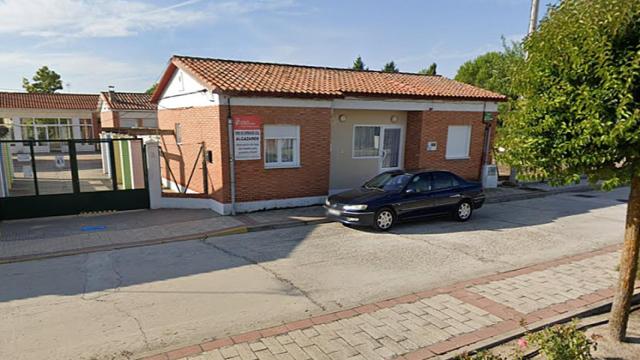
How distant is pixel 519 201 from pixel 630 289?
9729 mm

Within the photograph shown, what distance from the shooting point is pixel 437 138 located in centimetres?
1389

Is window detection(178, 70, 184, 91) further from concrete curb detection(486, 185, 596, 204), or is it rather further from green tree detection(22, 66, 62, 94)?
green tree detection(22, 66, 62, 94)

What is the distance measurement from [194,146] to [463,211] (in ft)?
27.4

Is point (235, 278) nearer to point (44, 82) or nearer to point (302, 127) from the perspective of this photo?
point (302, 127)

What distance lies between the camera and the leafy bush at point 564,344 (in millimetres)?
3361

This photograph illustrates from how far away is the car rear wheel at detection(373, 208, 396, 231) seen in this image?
350 inches

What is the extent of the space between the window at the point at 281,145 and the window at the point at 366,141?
9.02ft

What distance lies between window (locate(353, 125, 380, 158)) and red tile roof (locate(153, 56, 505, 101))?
4.74 ft

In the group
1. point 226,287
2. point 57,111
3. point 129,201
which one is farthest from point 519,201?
point 57,111

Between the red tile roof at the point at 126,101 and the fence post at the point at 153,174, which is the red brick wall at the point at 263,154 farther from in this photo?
the red tile roof at the point at 126,101

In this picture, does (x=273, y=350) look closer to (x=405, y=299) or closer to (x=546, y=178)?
(x=405, y=299)

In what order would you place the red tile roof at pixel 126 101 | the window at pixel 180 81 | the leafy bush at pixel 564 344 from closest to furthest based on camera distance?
the leafy bush at pixel 564 344, the window at pixel 180 81, the red tile roof at pixel 126 101

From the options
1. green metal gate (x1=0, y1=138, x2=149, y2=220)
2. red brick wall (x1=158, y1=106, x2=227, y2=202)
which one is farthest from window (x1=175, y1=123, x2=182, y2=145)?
green metal gate (x1=0, y1=138, x2=149, y2=220)

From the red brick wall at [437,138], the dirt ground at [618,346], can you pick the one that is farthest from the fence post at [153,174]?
the dirt ground at [618,346]
